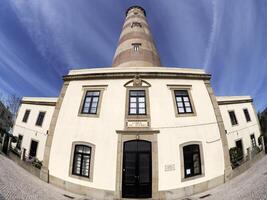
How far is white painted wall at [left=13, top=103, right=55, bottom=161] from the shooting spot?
66.5 ft

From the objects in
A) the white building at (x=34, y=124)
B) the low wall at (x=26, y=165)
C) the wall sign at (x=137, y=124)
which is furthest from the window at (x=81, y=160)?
Result: the white building at (x=34, y=124)

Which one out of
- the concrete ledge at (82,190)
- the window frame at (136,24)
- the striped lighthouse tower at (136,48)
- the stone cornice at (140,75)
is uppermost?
the window frame at (136,24)

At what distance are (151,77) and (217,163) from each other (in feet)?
23.1

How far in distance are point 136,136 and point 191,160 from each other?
12.3ft

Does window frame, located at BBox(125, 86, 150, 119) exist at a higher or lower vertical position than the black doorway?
higher

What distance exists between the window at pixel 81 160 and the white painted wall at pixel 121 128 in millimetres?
415

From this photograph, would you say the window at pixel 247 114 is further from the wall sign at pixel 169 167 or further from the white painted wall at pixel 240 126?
the wall sign at pixel 169 167

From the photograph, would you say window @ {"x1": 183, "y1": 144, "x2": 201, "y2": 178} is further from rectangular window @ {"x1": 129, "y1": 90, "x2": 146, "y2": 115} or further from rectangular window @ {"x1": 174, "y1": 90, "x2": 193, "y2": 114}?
rectangular window @ {"x1": 129, "y1": 90, "x2": 146, "y2": 115}

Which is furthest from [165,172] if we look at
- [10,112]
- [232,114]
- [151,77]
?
[10,112]

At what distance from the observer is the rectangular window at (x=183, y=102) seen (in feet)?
37.7

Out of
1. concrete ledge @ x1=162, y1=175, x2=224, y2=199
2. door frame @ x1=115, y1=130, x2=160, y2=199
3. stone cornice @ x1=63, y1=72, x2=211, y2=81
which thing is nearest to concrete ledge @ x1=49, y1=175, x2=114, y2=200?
door frame @ x1=115, y1=130, x2=160, y2=199

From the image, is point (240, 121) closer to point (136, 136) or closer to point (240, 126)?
point (240, 126)

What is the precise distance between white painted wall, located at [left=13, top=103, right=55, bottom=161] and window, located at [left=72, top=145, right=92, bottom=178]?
11519 millimetres

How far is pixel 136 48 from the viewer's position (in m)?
17.5
